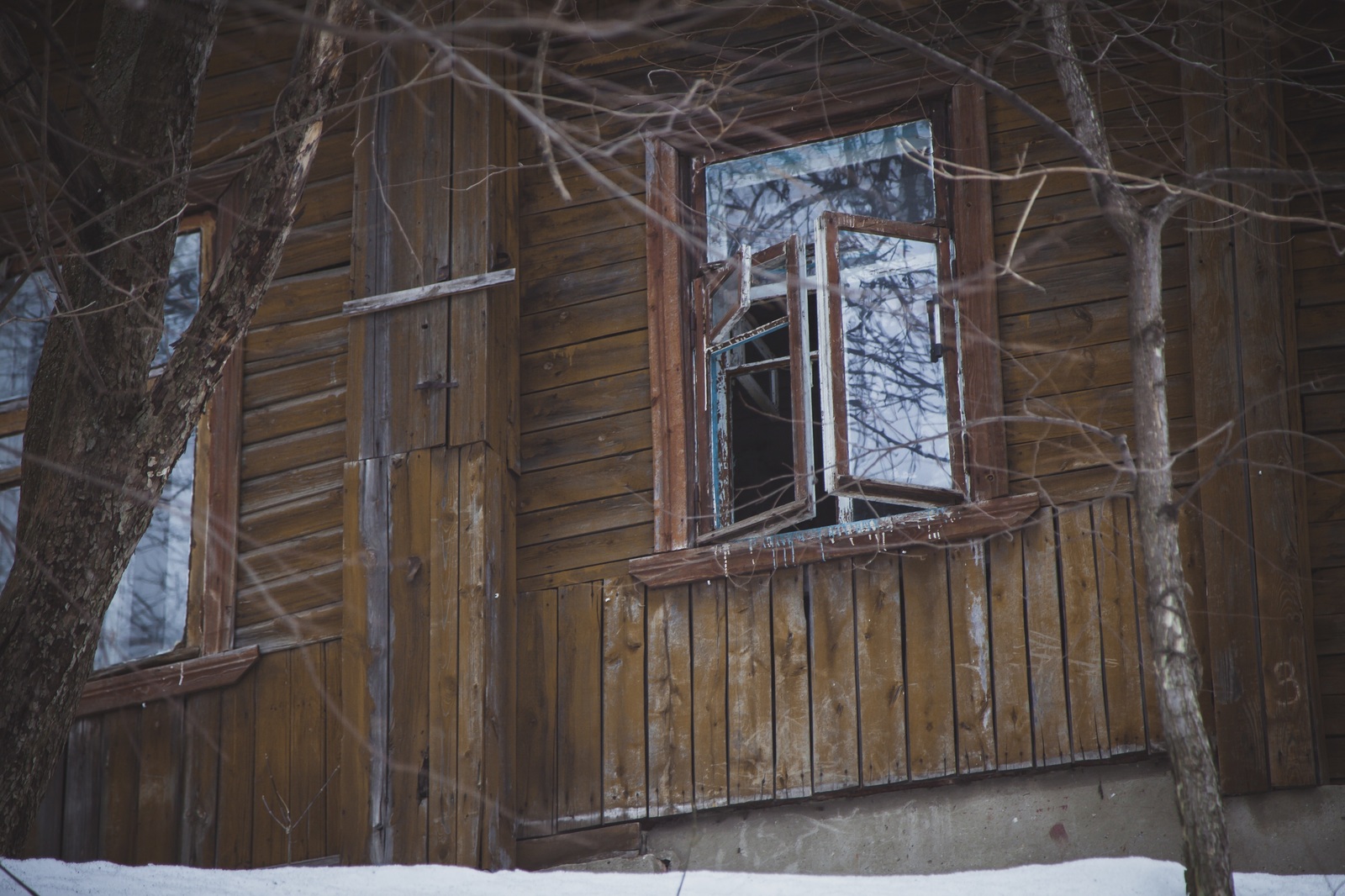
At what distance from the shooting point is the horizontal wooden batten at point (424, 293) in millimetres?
5844

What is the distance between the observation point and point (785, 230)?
5.88m

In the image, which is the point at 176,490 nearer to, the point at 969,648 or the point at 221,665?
the point at 221,665

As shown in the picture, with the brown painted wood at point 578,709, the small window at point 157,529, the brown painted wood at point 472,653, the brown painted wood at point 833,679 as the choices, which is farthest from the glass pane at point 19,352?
the brown painted wood at point 833,679

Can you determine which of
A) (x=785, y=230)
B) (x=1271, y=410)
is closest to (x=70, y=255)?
(x=785, y=230)

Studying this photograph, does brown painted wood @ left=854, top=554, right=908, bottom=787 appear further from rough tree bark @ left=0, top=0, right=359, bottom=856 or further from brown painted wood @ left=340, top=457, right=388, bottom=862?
rough tree bark @ left=0, top=0, right=359, bottom=856

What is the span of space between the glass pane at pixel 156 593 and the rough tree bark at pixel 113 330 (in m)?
2.01

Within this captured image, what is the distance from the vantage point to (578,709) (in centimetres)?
554

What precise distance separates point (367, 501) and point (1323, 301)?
3.62 meters

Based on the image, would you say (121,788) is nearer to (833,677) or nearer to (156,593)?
(156,593)

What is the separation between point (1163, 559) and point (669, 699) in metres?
2.13

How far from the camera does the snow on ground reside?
14.0 feet

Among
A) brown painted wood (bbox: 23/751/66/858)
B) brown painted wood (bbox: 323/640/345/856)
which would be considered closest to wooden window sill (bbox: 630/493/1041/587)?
brown painted wood (bbox: 323/640/345/856)

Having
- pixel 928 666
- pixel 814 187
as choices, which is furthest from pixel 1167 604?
pixel 814 187

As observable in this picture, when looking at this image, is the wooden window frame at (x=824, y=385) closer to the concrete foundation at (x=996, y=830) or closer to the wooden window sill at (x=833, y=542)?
the wooden window sill at (x=833, y=542)
